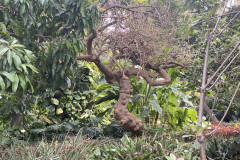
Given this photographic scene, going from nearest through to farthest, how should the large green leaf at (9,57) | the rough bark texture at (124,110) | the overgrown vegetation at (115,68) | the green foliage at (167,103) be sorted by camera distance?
1. the large green leaf at (9,57)
2. the overgrown vegetation at (115,68)
3. the rough bark texture at (124,110)
4. the green foliage at (167,103)

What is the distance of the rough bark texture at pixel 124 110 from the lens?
14.0 feet

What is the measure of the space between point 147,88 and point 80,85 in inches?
69.1

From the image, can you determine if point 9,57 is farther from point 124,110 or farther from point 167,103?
point 167,103

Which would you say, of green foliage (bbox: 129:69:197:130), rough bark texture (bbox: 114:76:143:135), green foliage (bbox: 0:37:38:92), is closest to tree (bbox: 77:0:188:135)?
rough bark texture (bbox: 114:76:143:135)

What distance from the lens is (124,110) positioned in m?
4.30

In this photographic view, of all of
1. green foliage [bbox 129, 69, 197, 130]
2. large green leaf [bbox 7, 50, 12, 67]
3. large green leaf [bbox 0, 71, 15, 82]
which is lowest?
green foliage [bbox 129, 69, 197, 130]

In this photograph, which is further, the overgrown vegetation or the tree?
the tree

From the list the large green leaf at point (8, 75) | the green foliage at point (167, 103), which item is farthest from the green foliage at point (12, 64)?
the green foliage at point (167, 103)

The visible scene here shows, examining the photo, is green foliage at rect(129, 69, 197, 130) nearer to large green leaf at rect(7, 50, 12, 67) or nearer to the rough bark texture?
the rough bark texture

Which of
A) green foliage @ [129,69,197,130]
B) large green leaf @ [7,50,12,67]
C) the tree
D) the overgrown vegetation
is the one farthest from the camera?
green foliage @ [129,69,197,130]

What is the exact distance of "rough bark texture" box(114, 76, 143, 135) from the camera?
427 cm

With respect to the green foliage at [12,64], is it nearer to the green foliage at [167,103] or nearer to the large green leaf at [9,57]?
the large green leaf at [9,57]

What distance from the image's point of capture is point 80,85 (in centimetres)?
655

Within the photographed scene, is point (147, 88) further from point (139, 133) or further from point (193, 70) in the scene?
point (193, 70)
